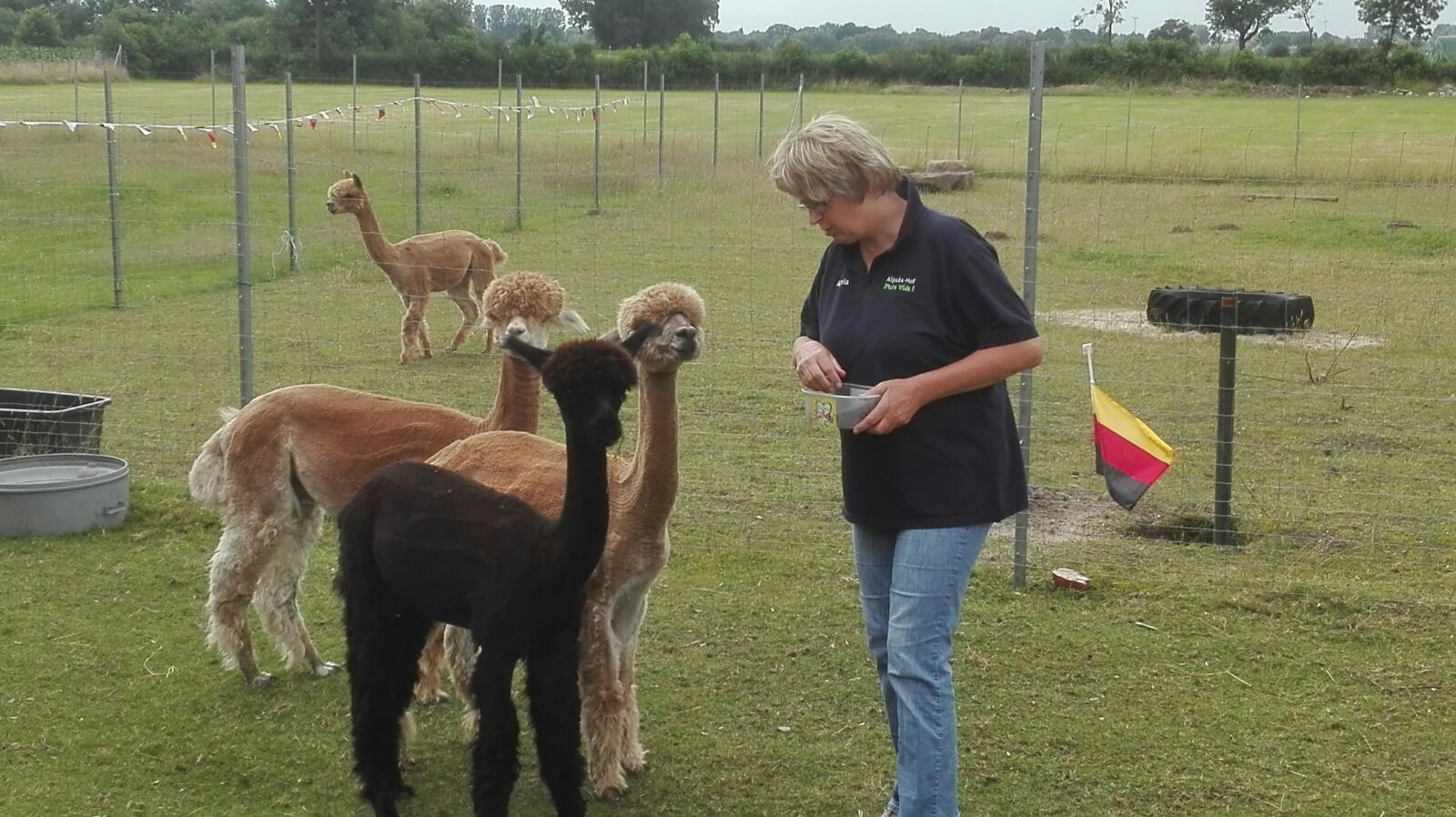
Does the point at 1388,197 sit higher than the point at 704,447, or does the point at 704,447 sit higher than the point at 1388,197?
the point at 1388,197

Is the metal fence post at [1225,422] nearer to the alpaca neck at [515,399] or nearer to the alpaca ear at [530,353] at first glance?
the alpaca neck at [515,399]

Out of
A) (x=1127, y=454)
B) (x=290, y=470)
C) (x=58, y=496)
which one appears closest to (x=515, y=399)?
(x=290, y=470)

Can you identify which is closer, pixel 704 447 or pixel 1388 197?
pixel 704 447

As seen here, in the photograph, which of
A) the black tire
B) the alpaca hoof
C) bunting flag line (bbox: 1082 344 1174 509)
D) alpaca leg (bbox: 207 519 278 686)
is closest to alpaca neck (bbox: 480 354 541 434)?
alpaca leg (bbox: 207 519 278 686)

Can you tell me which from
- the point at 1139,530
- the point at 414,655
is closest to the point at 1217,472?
the point at 1139,530

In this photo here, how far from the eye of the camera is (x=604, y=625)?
14.2 ft

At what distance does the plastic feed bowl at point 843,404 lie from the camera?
129 inches

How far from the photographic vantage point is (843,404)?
3.32m

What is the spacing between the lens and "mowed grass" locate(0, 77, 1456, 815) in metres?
4.59

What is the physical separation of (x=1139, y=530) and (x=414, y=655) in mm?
4313

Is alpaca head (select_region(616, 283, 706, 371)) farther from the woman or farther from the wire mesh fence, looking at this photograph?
the wire mesh fence

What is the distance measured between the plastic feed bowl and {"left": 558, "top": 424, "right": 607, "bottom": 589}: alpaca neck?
65 cm

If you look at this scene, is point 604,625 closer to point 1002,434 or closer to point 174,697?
point 1002,434

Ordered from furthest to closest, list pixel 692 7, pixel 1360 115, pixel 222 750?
pixel 692 7, pixel 1360 115, pixel 222 750
